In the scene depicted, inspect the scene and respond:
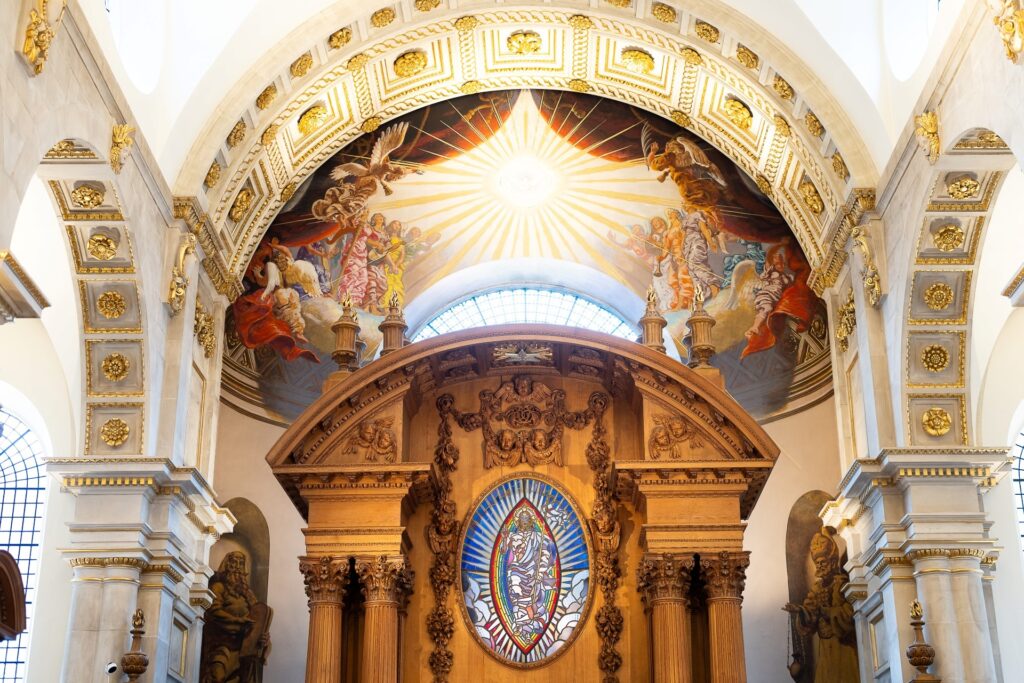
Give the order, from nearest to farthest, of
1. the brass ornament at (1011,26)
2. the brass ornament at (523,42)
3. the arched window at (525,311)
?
the brass ornament at (1011,26) → the brass ornament at (523,42) → the arched window at (525,311)

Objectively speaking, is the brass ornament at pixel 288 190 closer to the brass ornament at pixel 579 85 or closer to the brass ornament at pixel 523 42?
the brass ornament at pixel 523 42

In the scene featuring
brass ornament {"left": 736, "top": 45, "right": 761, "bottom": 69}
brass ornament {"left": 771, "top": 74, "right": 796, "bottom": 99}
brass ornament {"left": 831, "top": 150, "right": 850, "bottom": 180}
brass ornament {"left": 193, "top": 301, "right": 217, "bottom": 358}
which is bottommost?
brass ornament {"left": 193, "top": 301, "right": 217, "bottom": 358}

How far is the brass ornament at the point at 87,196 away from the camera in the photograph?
16547 mm

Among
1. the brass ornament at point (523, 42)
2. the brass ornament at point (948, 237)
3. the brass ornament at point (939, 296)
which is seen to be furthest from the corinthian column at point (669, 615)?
the brass ornament at point (523, 42)

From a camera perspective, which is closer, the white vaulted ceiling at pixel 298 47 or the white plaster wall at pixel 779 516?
the white vaulted ceiling at pixel 298 47

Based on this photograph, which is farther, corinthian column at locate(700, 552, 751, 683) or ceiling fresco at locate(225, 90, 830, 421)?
ceiling fresco at locate(225, 90, 830, 421)

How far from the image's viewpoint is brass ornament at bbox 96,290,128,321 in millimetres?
17672

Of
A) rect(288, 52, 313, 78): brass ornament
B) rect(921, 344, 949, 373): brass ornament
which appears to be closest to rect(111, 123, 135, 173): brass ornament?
rect(288, 52, 313, 78): brass ornament

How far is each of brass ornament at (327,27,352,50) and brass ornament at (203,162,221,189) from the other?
106 inches

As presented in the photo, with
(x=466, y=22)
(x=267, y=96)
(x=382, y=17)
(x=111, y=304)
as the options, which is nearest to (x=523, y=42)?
(x=466, y=22)

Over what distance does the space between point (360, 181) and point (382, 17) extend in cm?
381

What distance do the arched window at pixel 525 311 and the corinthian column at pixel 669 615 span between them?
938 centimetres

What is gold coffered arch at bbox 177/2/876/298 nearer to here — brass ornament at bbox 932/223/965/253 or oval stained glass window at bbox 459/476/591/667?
brass ornament at bbox 932/223/965/253

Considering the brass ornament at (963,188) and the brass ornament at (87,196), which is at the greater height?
the brass ornament at (963,188)
